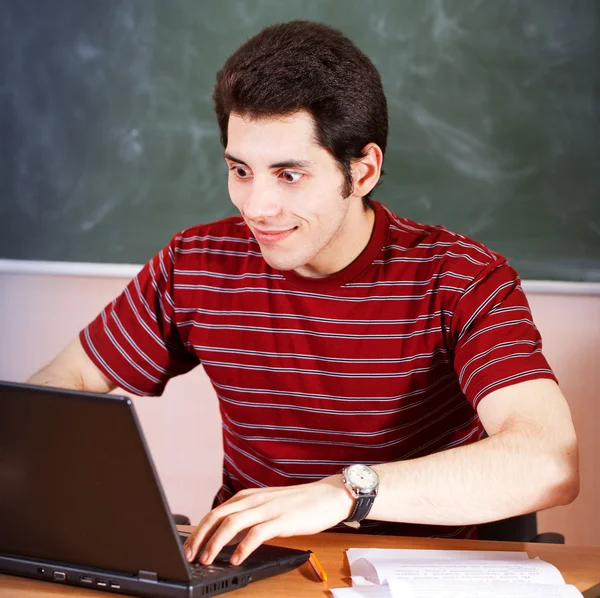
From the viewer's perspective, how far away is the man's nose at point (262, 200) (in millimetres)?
1314

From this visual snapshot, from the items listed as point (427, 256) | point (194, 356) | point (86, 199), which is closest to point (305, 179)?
point (427, 256)

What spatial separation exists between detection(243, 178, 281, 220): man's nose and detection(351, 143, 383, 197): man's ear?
171 millimetres

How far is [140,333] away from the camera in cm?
155

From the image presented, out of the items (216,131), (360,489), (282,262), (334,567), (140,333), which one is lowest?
(334,567)

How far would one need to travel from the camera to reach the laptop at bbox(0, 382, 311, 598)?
86 centimetres

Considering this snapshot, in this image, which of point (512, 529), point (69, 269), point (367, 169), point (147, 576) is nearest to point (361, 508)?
point (147, 576)

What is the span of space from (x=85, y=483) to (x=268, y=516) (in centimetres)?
24

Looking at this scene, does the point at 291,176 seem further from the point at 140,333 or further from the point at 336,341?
the point at 140,333

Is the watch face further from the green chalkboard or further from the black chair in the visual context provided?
the green chalkboard

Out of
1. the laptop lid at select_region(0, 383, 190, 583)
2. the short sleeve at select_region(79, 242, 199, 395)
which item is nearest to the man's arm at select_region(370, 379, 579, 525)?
the laptop lid at select_region(0, 383, 190, 583)

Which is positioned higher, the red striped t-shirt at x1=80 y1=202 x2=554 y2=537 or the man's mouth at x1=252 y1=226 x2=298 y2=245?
the man's mouth at x1=252 y1=226 x2=298 y2=245

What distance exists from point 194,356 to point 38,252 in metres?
0.93

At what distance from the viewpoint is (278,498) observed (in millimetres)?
1053

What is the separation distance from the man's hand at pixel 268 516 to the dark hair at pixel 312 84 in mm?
534
